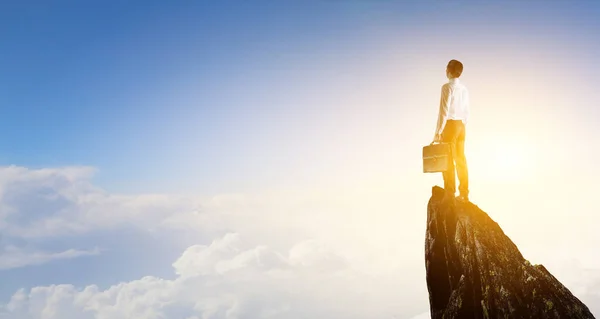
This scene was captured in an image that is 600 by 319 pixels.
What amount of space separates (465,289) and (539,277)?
7.33 feet

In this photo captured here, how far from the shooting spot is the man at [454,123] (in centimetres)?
1748

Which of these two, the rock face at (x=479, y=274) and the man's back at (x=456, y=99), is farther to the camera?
the man's back at (x=456, y=99)

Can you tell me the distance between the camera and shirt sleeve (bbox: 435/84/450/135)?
1750 centimetres

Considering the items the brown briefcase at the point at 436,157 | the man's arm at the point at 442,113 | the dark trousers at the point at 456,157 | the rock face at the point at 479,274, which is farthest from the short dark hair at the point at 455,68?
the rock face at the point at 479,274

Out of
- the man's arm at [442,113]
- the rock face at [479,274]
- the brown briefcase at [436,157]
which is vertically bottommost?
the rock face at [479,274]

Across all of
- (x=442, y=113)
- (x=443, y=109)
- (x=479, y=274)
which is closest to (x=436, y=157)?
(x=442, y=113)

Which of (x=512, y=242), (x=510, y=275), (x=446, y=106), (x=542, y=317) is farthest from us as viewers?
(x=446, y=106)

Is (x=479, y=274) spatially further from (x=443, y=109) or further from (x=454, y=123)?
(x=443, y=109)

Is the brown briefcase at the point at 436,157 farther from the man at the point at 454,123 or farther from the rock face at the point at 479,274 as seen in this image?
the rock face at the point at 479,274

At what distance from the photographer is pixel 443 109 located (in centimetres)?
1758

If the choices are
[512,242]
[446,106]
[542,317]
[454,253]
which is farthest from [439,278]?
[446,106]

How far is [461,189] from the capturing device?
1764 cm

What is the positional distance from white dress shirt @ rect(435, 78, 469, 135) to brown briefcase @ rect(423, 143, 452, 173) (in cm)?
57

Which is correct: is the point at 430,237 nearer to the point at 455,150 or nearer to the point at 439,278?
the point at 439,278
